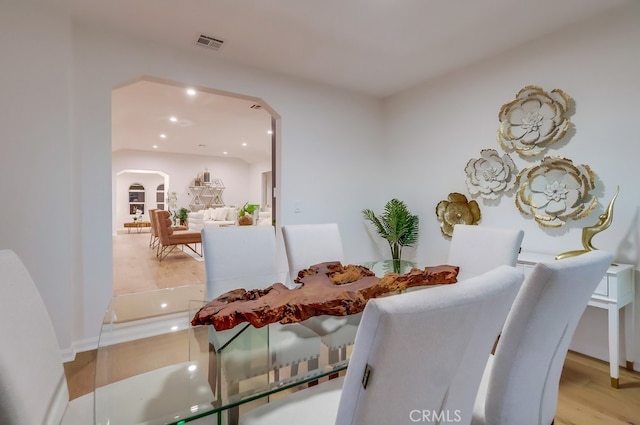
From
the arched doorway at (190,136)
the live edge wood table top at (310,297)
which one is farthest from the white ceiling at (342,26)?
the live edge wood table top at (310,297)

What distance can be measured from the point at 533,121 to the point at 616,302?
150 centimetres

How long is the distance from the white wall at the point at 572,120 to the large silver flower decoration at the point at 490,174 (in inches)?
3.0

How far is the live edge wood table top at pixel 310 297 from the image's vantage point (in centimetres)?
124

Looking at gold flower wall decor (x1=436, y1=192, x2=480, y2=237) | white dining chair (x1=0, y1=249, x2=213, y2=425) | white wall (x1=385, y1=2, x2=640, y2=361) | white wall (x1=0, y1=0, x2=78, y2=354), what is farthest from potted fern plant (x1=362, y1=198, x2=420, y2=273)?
white wall (x1=0, y1=0, x2=78, y2=354)

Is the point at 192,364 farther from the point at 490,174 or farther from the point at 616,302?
the point at 490,174

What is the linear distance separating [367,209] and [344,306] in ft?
8.84

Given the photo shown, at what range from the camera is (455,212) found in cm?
328

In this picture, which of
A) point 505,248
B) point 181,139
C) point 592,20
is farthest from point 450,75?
point 181,139

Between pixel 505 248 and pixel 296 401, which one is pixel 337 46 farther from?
pixel 296 401

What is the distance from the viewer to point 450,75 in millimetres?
3342

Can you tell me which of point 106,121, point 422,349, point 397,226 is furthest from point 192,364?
point 397,226

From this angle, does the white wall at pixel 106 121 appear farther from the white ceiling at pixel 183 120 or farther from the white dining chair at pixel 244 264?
the white dining chair at pixel 244 264

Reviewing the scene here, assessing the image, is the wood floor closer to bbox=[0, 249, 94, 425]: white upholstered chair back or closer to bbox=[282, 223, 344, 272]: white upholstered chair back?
bbox=[0, 249, 94, 425]: white upholstered chair back

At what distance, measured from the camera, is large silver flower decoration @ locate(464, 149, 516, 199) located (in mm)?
2846
